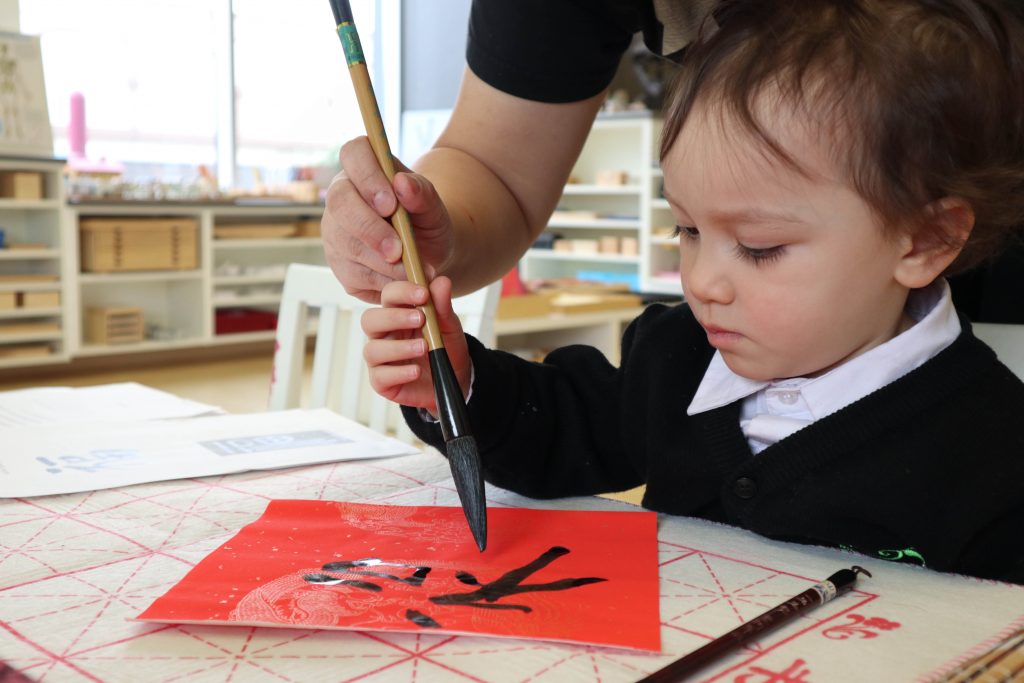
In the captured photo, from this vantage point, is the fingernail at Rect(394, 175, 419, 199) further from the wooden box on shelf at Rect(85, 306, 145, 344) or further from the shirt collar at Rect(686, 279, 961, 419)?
the wooden box on shelf at Rect(85, 306, 145, 344)

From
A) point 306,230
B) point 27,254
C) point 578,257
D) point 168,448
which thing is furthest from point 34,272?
point 168,448

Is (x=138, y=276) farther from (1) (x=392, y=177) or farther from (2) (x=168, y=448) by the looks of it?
(1) (x=392, y=177)

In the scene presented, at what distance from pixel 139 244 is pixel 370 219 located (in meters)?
3.19

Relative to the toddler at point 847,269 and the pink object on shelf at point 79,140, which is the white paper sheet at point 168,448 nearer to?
the toddler at point 847,269

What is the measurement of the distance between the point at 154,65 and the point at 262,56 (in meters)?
0.55

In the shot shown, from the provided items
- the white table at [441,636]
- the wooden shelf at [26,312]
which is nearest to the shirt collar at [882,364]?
the white table at [441,636]

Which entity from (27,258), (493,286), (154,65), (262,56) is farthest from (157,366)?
(493,286)

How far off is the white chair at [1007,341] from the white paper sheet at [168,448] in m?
0.50

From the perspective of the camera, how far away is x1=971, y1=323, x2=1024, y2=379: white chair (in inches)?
32.5

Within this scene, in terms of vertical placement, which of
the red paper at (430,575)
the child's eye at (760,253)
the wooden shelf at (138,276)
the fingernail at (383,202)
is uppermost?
the fingernail at (383,202)

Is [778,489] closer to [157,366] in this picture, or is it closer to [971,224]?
[971,224]

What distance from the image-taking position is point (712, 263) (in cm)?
61

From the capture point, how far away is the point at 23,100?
129 inches

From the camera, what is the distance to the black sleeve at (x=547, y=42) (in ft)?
2.75
